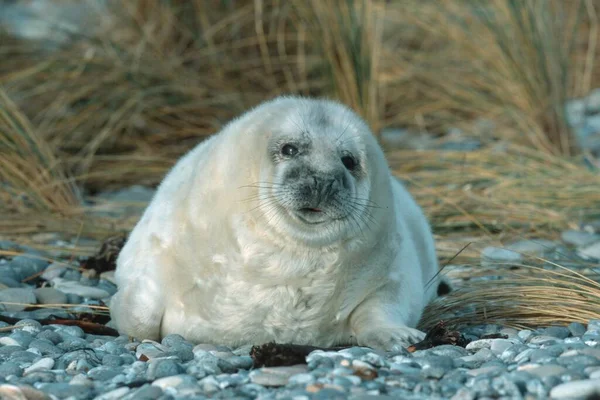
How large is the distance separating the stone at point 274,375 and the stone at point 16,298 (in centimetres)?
162

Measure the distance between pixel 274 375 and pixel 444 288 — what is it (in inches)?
73.7

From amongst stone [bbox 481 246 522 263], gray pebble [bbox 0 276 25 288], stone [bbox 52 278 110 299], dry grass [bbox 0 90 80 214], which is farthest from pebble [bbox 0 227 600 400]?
dry grass [bbox 0 90 80 214]

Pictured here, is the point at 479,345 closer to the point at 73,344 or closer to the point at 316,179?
the point at 316,179

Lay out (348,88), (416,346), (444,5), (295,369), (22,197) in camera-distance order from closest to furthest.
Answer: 1. (295,369)
2. (416,346)
3. (22,197)
4. (348,88)
5. (444,5)

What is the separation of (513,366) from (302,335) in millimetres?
830

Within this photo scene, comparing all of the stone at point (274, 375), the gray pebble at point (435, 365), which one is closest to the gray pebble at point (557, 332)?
the gray pebble at point (435, 365)

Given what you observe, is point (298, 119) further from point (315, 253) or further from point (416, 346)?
point (416, 346)

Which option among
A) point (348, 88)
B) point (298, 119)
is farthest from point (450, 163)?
point (298, 119)

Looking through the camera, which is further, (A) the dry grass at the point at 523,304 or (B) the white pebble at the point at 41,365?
(A) the dry grass at the point at 523,304

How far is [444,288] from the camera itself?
4926 mm

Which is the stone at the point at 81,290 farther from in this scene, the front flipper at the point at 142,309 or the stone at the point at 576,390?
the stone at the point at 576,390

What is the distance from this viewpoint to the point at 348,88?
7.44m

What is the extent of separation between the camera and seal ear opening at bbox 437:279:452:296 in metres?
4.91

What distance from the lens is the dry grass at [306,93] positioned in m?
6.20
